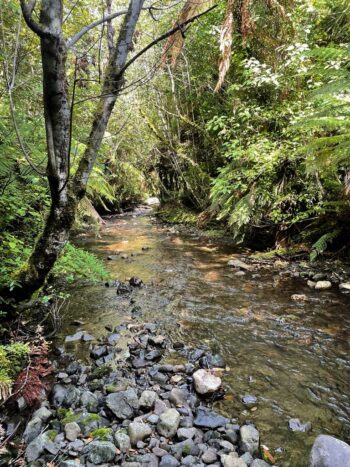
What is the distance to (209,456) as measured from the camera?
2.32 meters

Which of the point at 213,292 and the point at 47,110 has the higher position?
the point at 47,110

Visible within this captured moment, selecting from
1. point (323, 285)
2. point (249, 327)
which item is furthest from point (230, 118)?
point (249, 327)

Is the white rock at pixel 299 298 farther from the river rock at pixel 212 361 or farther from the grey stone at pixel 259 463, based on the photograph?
the grey stone at pixel 259 463

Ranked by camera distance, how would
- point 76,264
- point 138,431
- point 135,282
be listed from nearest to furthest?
point 138,431 < point 76,264 < point 135,282

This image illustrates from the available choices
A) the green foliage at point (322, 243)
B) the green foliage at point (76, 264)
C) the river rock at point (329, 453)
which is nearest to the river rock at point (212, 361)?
the river rock at point (329, 453)

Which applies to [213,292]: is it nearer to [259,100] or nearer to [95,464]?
[95,464]

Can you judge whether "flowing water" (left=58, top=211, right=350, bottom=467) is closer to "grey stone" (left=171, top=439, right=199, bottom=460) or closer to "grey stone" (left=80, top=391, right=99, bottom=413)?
"grey stone" (left=171, top=439, right=199, bottom=460)

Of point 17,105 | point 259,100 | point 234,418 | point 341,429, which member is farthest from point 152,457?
point 259,100

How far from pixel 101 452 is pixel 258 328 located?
2580 mm

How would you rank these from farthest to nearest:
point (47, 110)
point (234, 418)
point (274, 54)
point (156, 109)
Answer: point (156, 109) → point (274, 54) → point (234, 418) → point (47, 110)

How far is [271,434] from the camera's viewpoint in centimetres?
256

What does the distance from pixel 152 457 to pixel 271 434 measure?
94 cm

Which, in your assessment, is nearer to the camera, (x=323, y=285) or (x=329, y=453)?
(x=329, y=453)

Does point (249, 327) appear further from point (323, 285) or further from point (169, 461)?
point (169, 461)
